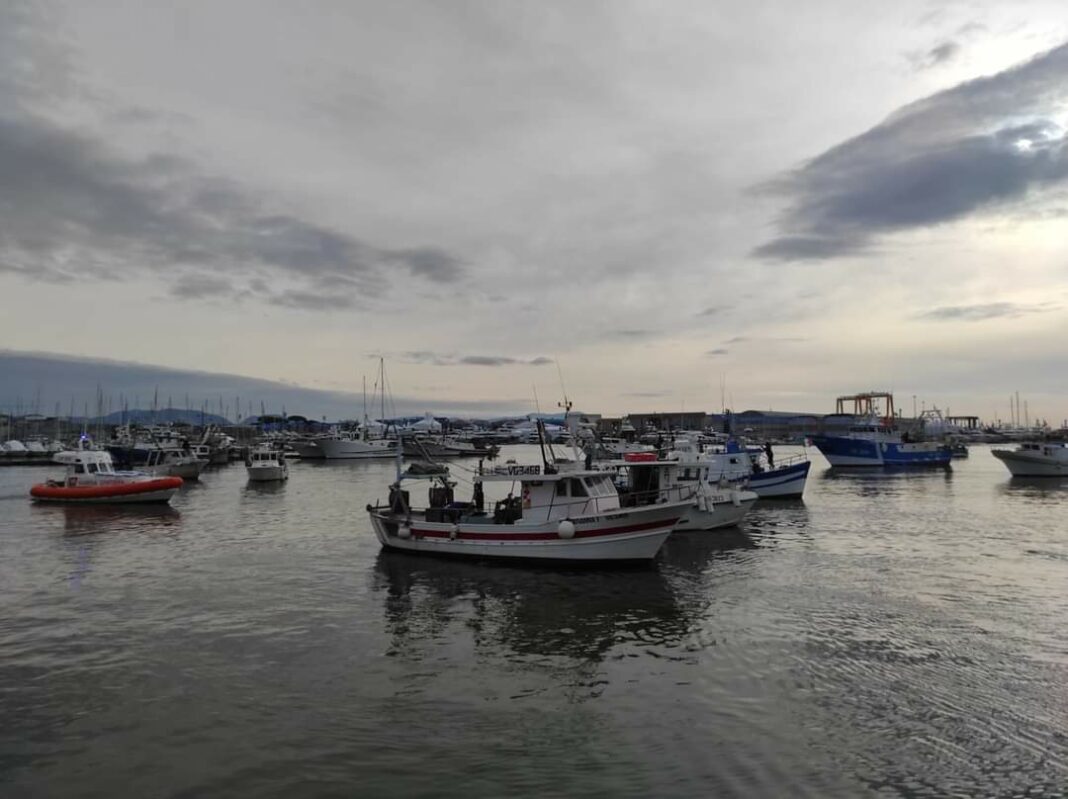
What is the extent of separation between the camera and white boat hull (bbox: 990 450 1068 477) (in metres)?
60.6

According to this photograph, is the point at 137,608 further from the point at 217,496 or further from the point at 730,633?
the point at 217,496

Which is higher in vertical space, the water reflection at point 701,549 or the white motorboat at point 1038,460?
the white motorboat at point 1038,460

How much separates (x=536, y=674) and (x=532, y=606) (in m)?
5.40

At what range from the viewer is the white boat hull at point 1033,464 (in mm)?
60625

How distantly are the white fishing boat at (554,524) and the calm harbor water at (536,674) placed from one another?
731 mm

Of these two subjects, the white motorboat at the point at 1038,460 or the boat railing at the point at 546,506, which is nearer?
the boat railing at the point at 546,506

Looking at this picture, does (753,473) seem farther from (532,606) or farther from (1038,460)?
(1038,460)

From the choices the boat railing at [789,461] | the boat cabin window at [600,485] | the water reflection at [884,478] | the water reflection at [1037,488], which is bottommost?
the water reflection at [1037,488]

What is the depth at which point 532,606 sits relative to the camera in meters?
18.5

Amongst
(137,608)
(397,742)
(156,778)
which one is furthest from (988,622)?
(137,608)

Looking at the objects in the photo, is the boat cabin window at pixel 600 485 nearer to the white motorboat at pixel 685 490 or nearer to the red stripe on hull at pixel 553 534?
the white motorboat at pixel 685 490

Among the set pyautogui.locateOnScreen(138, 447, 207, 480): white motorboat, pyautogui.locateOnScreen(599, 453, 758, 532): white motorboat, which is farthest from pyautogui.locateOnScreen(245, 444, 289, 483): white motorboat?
pyautogui.locateOnScreen(599, 453, 758, 532): white motorboat

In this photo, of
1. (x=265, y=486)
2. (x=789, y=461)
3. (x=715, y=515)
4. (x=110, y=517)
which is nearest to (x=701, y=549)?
(x=715, y=515)

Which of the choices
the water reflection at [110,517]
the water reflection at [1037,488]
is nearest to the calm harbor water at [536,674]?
the water reflection at [110,517]
